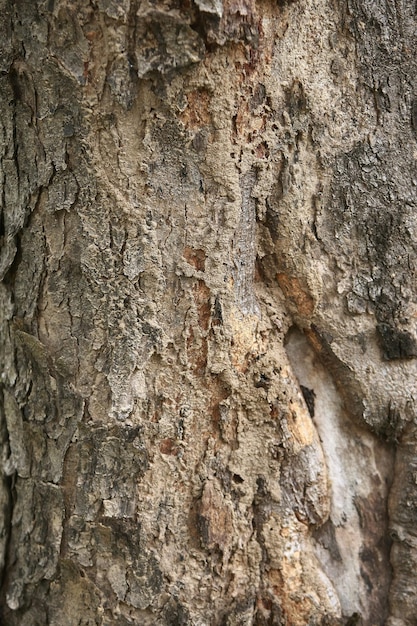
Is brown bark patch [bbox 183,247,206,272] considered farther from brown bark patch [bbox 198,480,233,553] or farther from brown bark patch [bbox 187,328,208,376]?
brown bark patch [bbox 198,480,233,553]

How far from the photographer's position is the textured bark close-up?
1.25m

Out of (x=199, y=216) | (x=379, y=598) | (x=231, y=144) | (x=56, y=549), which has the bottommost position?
(x=379, y=598)

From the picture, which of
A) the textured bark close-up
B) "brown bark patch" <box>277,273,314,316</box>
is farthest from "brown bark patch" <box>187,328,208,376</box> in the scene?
"brown bark patch" <box>277,273,314,316</box>

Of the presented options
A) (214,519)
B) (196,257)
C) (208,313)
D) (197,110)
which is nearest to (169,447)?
(214,519)

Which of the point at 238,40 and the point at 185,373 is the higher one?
the point at 238,40

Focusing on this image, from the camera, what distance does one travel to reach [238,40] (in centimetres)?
122

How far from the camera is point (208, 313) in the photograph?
1.31 metres

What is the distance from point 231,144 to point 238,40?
0.20 m

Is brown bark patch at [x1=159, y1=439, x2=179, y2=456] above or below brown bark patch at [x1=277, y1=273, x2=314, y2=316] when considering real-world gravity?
below

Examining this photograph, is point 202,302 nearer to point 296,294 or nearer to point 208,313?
point 208,313

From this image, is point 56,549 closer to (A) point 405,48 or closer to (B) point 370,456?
A: (B) point 370,456

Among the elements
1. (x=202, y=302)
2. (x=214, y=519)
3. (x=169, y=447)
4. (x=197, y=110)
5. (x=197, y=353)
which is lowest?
(x=214, y=519)

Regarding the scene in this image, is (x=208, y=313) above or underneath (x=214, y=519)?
above

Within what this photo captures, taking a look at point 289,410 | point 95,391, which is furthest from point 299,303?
point 95,391
